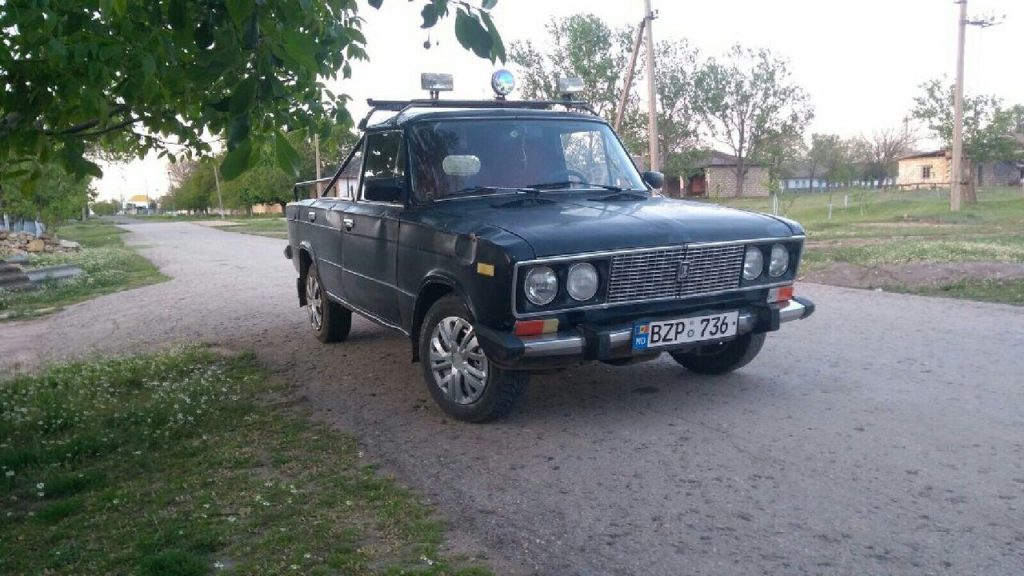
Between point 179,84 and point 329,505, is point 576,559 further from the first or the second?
point 179,84

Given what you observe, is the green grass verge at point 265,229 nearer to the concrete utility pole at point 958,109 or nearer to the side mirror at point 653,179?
the side mirror at point 653,179

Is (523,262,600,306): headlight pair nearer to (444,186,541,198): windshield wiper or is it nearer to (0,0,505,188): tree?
(444,186,541,198): windshield wiper

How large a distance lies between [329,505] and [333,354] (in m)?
4.04

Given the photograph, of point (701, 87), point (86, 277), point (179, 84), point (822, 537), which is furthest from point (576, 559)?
point (701, 87)

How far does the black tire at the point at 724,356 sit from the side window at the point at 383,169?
2259 millimetres

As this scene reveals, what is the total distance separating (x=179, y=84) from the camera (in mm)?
4438

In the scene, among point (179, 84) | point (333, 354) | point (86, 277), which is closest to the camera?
point (179, 84)

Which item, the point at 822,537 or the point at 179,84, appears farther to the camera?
the point at 179,84

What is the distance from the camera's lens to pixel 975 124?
41.9m

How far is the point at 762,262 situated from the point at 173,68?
142 inches

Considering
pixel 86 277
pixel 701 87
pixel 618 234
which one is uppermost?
pixel 701 87

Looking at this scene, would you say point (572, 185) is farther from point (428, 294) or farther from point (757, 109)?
point (757, 109)

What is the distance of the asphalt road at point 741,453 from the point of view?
11.7 feet

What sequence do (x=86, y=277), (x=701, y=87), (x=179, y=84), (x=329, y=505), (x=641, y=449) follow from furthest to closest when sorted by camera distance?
(x=701, y=87) → (x=86, y=277) → (x=641, y=449) → (x=179, y=84) → (x=329, y=505)
